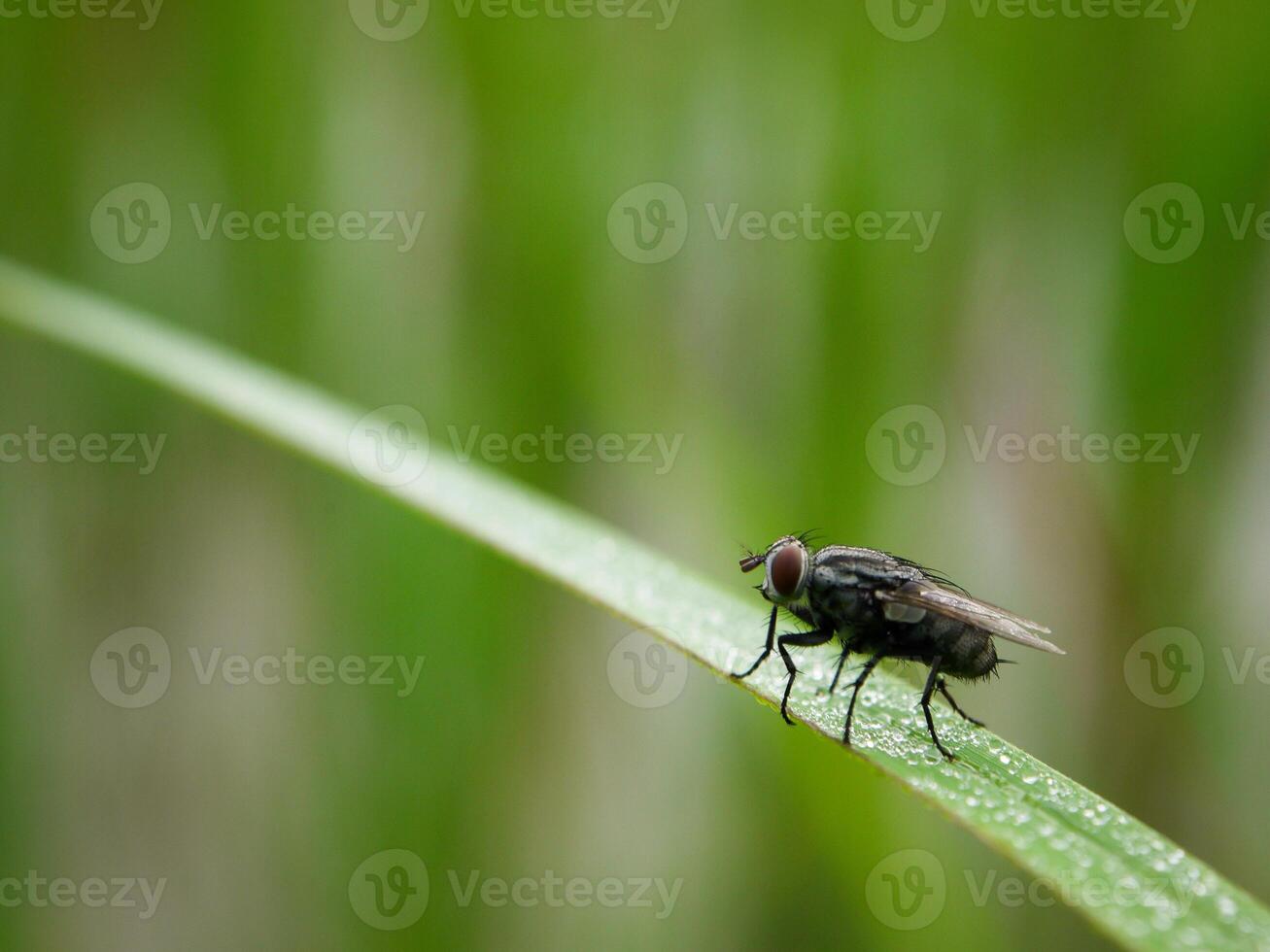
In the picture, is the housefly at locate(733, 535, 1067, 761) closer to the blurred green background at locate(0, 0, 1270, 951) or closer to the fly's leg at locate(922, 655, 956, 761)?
the fly's leg at locate(922, 655, 956, 761)

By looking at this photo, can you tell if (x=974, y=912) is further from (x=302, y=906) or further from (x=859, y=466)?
(x=302, y=906)

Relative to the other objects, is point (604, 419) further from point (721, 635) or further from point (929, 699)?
point (929, 699)

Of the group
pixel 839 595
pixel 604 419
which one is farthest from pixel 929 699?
pixel 604 419

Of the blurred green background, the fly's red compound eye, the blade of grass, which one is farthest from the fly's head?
the blurred green background

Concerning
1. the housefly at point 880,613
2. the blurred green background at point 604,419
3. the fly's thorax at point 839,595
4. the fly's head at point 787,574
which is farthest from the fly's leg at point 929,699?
the blurred green background at point 604,419

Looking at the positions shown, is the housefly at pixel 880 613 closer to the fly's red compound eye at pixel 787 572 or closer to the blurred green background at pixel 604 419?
the fly's red compound eye at pixel 787 572

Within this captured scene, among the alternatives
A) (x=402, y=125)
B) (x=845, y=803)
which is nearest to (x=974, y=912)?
(x=845, y=803)
